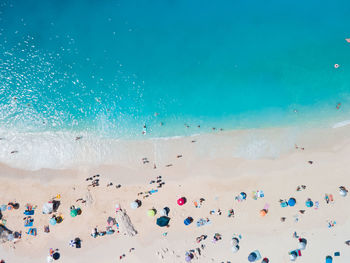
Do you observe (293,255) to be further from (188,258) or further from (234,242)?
(188,258)

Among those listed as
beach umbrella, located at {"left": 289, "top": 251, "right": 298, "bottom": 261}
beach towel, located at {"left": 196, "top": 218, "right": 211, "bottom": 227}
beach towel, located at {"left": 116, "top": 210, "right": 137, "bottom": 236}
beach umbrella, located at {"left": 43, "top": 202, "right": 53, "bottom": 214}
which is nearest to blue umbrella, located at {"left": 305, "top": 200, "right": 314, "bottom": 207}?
beach umbrella, located at {"left": 289, "top": 251, "right": 298, "bottom": 261}

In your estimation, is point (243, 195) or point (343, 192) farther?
point (243, 195)

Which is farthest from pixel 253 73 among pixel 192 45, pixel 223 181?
pixel 223 181

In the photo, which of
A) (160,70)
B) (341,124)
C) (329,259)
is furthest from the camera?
(160,70)

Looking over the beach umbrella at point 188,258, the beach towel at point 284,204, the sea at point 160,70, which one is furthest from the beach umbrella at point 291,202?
the beach umbrella at point 188,258

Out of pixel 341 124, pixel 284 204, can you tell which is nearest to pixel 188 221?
pixel 284 204

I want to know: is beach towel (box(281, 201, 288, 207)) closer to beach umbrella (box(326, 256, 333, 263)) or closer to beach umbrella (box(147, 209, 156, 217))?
beach umbrella (box(326, 256, 333, 263))

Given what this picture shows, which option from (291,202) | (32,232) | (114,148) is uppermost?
(114,148)
